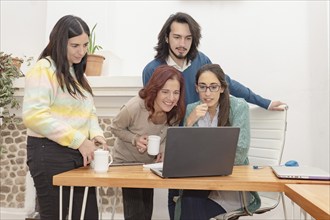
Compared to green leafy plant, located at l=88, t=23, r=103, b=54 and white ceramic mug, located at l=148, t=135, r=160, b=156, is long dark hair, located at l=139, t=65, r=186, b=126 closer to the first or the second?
white ceramic mug, located at l=148, t=135, r=160, b=156

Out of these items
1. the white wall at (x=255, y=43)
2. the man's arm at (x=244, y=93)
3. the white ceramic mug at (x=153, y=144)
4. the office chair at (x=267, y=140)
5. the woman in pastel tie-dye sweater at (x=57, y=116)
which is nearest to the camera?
the woman in pastel tie-dye sweater at (x=57, y=116)

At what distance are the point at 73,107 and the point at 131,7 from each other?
1.67 meters

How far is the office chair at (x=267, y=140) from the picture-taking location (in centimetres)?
182

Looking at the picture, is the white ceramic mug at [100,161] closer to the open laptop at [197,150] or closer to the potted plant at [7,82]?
the open laptop at [197,150]

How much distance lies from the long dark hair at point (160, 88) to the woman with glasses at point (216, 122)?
6cm

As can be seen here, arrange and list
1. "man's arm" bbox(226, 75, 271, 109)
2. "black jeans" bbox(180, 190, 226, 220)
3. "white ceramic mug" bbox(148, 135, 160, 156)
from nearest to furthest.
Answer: "white ceramic mug" bbox(148, 135, 160, 156) → "black jeans" bbox(180, 190, 226, 220) → "man's arm" bbox(226, 75, 271, 109)

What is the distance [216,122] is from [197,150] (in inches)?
22.8

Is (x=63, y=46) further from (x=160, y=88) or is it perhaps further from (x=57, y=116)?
(x=160, y=88)

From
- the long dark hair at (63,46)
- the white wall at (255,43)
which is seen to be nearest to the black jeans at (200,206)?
the long dark hair at (63,46)

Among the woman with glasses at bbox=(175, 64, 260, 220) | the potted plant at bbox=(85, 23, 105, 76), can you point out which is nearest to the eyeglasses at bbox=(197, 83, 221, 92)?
the woman with glasses at bbox=(175, 64, 260, 220)

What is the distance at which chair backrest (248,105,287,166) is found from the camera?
72.6 inches

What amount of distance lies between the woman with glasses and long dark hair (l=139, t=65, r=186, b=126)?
0.20 feet

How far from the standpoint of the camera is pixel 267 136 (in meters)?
1.92

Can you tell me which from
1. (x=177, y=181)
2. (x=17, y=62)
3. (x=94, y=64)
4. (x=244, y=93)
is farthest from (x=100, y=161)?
(x=17, y=62)
